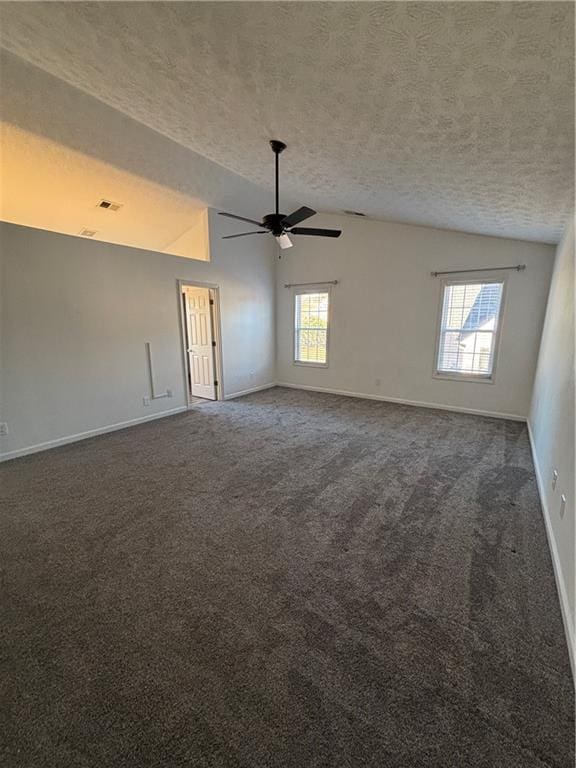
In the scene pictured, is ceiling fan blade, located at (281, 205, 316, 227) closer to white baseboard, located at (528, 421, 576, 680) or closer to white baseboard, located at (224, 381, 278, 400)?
white baseboard, located at (528, 421, 576, 680)

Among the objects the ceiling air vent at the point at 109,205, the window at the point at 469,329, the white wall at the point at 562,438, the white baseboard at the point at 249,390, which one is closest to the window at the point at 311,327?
the white baseboard at the point at 249,390

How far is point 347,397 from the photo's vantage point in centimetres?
628

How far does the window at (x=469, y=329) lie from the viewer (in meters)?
4.92

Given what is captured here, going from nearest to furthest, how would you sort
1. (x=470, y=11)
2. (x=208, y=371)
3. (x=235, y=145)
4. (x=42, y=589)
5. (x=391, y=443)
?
(x=470, y=11) < (x=42, y=589) < (x=235, y=145) < (x=391, y=443) < (x=208, y=371)

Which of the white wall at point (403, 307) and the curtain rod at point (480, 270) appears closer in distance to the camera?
the curtain rod at point (480, 270)

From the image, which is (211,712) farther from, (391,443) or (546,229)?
(546,229)

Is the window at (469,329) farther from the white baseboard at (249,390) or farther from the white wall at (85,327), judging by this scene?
the white wall at (85,327)

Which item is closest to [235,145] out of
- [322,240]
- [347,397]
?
[322,240]

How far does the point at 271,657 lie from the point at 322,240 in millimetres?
A: 6228

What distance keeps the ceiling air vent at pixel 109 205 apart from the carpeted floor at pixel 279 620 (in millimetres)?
3568

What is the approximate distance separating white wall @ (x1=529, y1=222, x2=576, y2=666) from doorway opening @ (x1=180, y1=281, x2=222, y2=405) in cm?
471

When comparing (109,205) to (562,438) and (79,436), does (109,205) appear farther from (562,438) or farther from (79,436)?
(562,438)

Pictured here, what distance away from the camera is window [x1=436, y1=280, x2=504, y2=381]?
4.92 m

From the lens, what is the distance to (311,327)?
670cm
